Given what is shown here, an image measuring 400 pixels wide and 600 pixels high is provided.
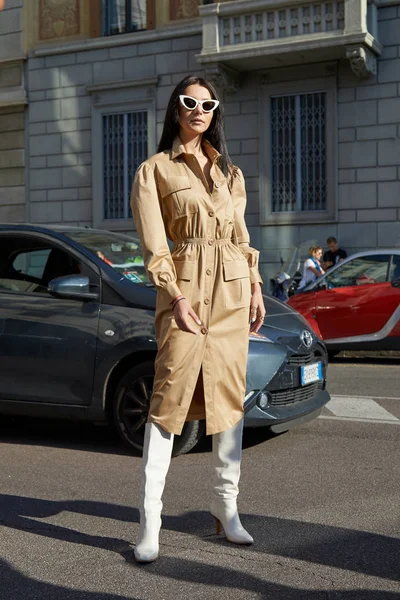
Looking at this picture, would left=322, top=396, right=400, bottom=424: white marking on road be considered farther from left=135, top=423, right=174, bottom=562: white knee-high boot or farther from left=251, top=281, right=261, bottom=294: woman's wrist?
left=135, top=423, right=174, bottom=562: white knee-high boot

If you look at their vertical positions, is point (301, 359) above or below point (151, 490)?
above

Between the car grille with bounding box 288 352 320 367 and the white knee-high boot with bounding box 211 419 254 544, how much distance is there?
7.39 ft

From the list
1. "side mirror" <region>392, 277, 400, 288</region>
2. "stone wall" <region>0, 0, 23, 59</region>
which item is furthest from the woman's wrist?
"stone wall" <region>0, 0, 23, 59</region>

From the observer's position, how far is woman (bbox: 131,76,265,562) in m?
4.08

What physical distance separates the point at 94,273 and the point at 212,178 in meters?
2.68

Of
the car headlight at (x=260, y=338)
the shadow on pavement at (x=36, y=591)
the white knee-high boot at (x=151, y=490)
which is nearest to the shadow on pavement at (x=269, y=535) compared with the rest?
the white knee-high boot at (x=151, y=490)

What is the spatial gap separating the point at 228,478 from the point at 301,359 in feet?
7.98

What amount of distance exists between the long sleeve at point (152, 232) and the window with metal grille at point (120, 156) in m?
17.7

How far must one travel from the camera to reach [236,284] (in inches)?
166

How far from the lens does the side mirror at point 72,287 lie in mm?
6574

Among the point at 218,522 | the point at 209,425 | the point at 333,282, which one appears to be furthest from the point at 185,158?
the point at 333,282

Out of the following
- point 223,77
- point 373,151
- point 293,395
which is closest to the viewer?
point 293,395

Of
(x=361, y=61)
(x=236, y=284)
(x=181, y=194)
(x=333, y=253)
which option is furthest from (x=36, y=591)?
(x=361, y=61)

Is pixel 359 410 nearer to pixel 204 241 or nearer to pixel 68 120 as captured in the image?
pixel 204 241
